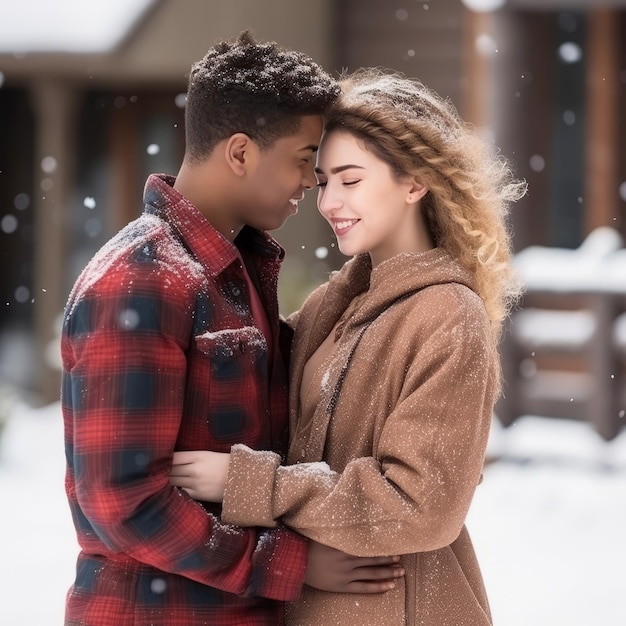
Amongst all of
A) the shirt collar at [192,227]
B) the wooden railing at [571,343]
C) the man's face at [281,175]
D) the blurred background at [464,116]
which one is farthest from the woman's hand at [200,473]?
the wooden railing at [571,343]

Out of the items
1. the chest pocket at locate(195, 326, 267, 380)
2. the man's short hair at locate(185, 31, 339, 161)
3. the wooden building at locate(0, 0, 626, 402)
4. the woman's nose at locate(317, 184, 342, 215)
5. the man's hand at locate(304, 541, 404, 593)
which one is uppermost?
the wooden building at locate(0, 0, 626, 402)

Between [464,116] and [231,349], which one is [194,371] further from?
[464,116]

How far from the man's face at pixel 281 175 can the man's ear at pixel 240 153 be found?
0.02m

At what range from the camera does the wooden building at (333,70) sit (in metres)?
7.59

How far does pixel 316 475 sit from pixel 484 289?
60 centimetres

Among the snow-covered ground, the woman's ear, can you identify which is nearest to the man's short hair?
the woman's ear

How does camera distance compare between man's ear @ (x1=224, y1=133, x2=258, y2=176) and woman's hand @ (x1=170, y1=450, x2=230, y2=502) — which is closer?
woman's hand @ (x1=170, y1=450, x2=230, y2=502)

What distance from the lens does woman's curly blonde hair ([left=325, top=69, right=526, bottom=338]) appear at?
2.19m

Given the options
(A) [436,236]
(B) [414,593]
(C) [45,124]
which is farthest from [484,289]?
(C) [45,124]

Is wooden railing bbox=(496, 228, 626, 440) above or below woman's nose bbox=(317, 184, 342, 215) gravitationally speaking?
below

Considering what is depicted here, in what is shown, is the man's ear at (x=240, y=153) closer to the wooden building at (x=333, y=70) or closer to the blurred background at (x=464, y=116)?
the blurred background at (x=464, y=116)

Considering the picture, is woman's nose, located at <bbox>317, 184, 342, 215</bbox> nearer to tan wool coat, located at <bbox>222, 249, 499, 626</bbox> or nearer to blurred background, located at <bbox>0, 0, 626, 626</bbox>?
tan wool coat, located at <bbox>222, 249, 499, 626</bbox>

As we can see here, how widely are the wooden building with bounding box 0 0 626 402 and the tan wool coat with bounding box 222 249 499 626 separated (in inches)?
198

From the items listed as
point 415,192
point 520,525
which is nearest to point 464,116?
point 520,525
